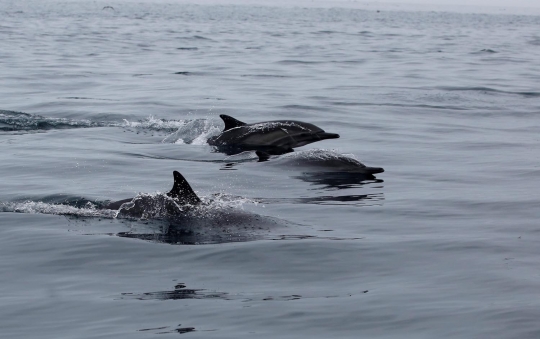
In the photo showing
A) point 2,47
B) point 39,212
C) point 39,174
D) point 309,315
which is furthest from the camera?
point 2,47

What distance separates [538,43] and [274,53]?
787 inches

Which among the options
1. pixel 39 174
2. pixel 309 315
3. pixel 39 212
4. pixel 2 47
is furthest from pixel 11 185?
pixel 2 47

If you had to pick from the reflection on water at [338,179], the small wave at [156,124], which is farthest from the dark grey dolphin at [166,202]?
the small wave at [156,124]

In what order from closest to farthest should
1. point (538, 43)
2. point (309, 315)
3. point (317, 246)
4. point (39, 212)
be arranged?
point (309, 315)
point (317, 246)
point (39, 212)
point (538, 43)

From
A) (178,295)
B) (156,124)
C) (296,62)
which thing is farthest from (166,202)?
(296,62)

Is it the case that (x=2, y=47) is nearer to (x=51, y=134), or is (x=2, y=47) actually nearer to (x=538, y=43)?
(x=51, y=134)

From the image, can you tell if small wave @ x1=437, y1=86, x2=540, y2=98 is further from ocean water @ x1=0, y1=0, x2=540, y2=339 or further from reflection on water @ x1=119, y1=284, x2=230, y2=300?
reflection on water @ x1=119, y1=284, x2=230, y2=300

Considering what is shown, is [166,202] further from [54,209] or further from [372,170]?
[372,170]

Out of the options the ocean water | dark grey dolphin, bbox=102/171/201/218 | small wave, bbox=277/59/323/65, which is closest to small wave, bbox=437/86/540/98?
the ocean water

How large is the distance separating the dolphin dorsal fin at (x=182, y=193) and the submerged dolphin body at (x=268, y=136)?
5.22 m

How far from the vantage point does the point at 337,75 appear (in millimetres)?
31469

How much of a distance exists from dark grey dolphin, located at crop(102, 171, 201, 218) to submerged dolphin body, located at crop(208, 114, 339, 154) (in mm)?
4857

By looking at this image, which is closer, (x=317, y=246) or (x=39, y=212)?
(x=317, y=246)

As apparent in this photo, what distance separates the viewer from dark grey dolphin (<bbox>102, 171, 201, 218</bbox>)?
9991 millimetres
